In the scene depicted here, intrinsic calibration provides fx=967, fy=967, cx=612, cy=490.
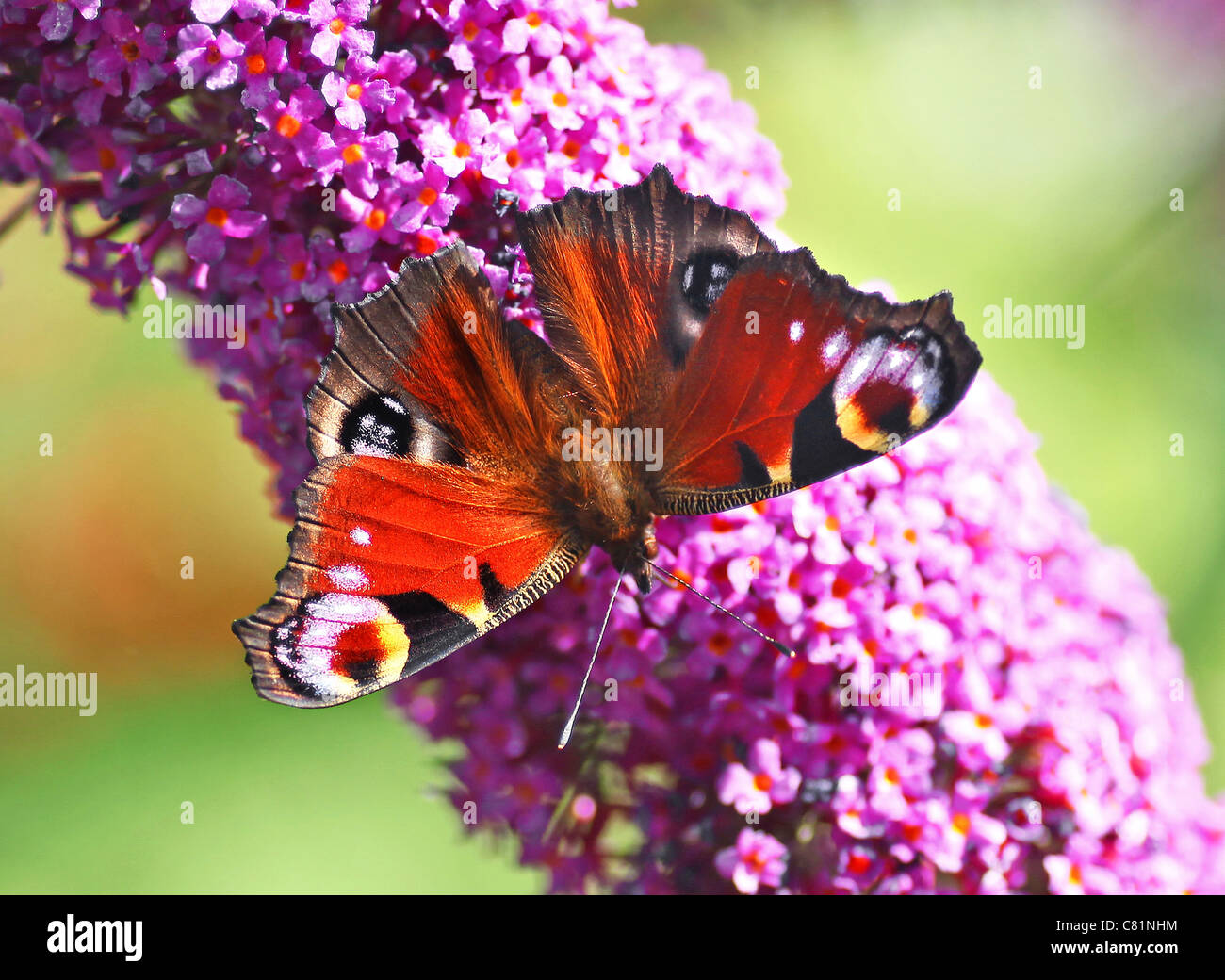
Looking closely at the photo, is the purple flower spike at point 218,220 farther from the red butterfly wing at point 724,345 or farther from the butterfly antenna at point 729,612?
the butterfly antenna at point 729,612

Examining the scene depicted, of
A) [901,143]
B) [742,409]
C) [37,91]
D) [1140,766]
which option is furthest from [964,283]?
[37,91]

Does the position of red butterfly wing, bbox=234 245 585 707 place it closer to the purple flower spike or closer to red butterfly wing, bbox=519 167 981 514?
red butterfly wing, bbox=519 167 981 514

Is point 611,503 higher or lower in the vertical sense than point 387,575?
higher

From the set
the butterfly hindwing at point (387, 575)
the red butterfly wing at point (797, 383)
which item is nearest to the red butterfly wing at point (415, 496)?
the butterfly hindwing at point (387, 575)

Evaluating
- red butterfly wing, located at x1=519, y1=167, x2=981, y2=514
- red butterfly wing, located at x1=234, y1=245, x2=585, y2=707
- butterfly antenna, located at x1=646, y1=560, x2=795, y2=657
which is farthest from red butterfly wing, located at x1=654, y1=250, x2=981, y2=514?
red butterfly wing, located at x1=234, y1=245, x2=585, y2=707

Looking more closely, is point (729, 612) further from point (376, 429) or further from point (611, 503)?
point (376, 429)

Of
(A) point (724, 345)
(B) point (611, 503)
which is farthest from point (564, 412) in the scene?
(A) point (724, 345)
